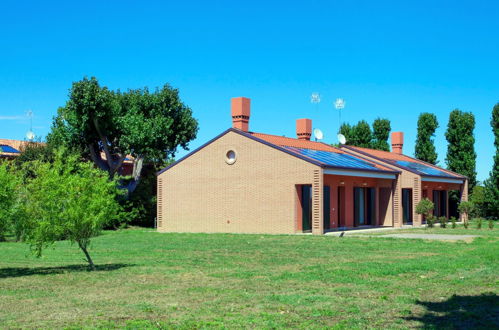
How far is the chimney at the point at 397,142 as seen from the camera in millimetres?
51594

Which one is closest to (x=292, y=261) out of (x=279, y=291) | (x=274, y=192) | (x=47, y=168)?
(x=279, y=291)

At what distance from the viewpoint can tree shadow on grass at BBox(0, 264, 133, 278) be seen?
15664 millimetres

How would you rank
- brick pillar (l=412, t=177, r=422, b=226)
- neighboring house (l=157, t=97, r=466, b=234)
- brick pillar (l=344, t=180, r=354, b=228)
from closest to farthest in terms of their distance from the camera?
neighboring house (l=157, t=97, r=466, b=234) → brick pillar (l=344, t=180, r=354, b=228) → brick pillar (l=412, t=177, r=422, b=226)

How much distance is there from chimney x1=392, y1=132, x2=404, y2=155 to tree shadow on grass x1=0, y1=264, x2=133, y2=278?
38.5 metres

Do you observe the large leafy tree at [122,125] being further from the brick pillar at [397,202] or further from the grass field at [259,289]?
the grass field at [259,289]

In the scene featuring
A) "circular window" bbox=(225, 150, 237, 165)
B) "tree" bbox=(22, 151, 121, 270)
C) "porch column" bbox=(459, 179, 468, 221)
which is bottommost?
"tree" bbox=(22, 151, 121, 270)

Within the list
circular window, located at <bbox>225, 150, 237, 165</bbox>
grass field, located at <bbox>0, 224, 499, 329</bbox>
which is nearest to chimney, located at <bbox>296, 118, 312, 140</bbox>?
circular window, located at <bbox>225, 150, 237, 165</bbox>

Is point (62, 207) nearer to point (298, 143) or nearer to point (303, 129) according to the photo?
point (298, 143)

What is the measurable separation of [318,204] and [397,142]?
24.5 metres

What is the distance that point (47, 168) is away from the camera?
51.9 ft

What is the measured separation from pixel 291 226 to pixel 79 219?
16677 mm

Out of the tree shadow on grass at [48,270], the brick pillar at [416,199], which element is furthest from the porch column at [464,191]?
the tree shadow on grass at [48,270]

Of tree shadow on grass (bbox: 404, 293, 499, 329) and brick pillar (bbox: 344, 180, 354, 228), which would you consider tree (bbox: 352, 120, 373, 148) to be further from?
tree shadow on grass (bbox: 404, 293, 499, 329)

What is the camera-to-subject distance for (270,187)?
31.9 meters
